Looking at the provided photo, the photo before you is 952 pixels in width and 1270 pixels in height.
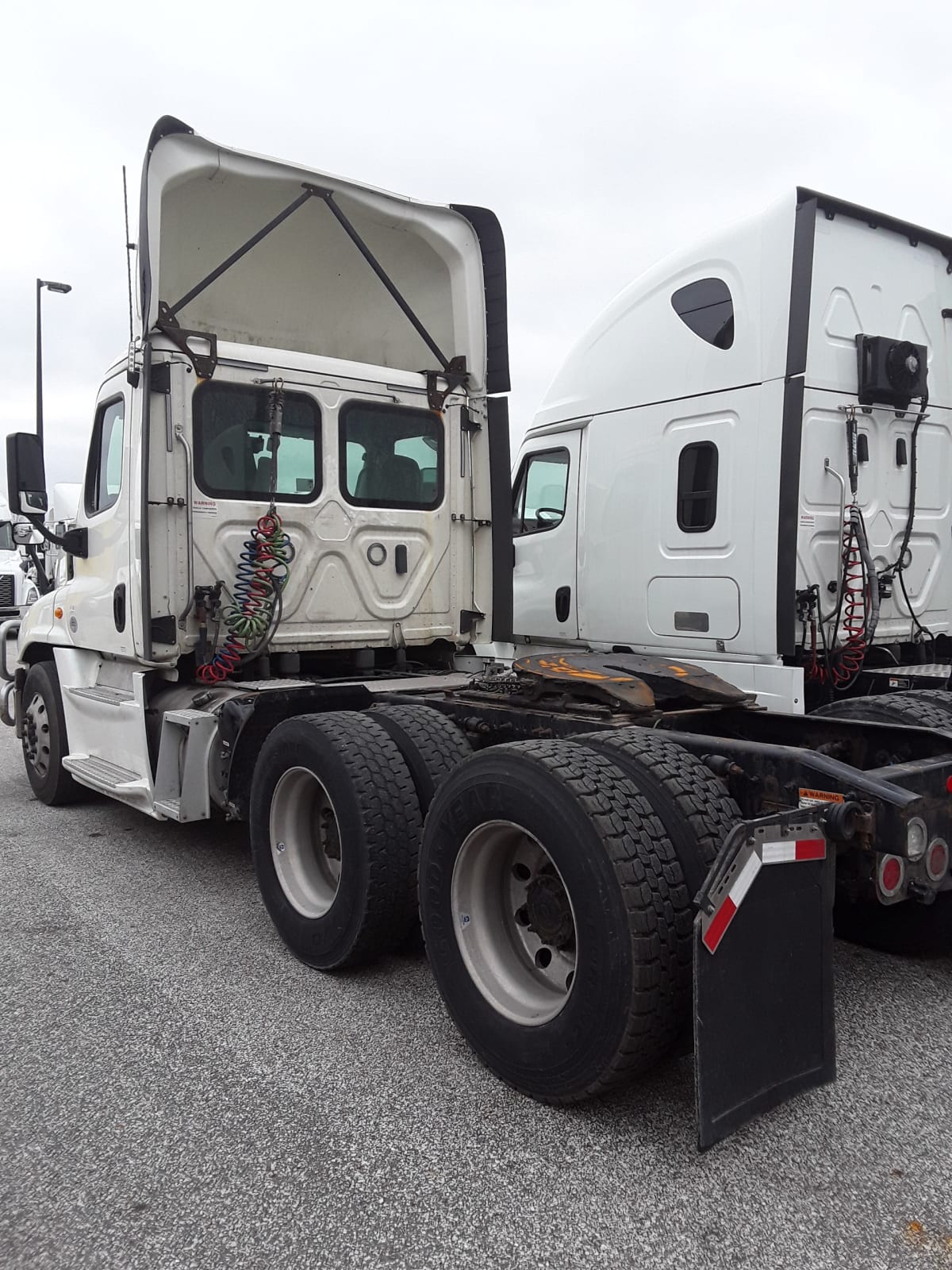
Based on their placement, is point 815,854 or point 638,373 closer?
point 815,854

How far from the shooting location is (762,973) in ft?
8.43

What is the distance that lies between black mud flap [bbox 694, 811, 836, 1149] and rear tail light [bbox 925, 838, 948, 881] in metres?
0.34

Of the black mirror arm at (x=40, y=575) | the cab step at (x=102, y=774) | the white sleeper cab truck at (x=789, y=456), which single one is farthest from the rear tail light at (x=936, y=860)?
the black mirror arm at (x=40, y=575)

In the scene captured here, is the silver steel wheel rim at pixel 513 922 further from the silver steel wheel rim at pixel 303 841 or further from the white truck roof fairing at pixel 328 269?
the white truck roof fairing at pixel 328 269

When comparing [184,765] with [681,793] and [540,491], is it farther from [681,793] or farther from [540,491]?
[540,491]

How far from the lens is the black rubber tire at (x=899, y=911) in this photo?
3773mm

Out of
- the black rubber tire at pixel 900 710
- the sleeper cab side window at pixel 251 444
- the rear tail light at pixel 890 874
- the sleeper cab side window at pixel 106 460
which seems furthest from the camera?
the sleeper cab side window at pixel 106 460

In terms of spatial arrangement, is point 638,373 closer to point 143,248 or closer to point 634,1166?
point 143,248

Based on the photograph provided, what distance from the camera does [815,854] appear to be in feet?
8.84

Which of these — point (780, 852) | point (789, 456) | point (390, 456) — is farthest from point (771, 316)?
point (780, 852)

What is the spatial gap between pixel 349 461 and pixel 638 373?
6.96 ft

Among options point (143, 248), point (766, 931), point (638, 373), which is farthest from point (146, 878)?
point (638, 373)

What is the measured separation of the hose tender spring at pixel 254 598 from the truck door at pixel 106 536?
530mm

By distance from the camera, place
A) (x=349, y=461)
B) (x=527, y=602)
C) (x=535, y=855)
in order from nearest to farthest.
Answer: (x=535, y=855) < (x=349, y=461) < (x=527, y=602)
